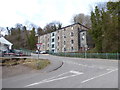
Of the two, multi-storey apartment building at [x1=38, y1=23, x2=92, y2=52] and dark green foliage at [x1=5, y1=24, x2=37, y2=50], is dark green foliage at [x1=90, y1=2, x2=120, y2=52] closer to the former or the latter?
multi-storey apartment building at [x1=38, y1=23, x2=92, y2=52]

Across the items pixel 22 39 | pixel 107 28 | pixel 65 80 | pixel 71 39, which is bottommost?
pixel 65 80

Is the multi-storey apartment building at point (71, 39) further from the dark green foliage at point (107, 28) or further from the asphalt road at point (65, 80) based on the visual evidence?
the asphalt road at point (65, 80)

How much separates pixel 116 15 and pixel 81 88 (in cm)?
Result: 2388

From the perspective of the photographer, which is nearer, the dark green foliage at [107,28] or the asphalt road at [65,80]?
the asphalt road at [65,80]

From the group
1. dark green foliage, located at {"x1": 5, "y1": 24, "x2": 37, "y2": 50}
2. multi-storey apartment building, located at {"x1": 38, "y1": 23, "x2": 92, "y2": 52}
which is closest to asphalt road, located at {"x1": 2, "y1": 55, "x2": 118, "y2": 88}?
multi-storey apartment building, located at {"x1": 38, "y1": 23, "x2": 92, "y2": 52}

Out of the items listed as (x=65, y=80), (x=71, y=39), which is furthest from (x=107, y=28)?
(x=71, y=39)

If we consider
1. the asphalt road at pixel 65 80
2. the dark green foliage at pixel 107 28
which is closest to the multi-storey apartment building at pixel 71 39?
the dark green foliage at pixel 107 28

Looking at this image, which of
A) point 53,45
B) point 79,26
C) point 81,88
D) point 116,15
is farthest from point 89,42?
point 81,88

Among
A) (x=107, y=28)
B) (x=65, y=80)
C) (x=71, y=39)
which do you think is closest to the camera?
(x=65, y=80)

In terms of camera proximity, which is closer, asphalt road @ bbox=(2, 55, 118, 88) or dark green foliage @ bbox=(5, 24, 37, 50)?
asphalt road @ bbox=(2, 55, 118, 88)

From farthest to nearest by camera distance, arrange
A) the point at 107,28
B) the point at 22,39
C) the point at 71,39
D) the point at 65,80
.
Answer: the point at 22,39 < the point at 71,39 < the point at 107,28 < the point at 65,80

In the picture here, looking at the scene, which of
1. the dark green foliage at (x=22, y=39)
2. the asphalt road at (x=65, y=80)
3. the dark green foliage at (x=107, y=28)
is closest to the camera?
the asphalt road at (x=65, y=80)

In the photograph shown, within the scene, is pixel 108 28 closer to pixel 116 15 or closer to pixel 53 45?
pixel 116 15

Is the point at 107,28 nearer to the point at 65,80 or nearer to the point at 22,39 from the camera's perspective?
the point at 65,80
